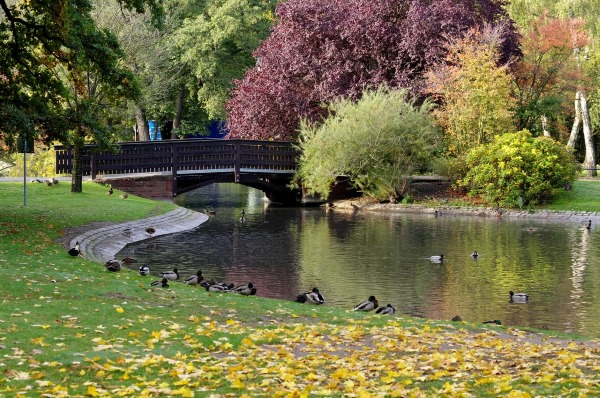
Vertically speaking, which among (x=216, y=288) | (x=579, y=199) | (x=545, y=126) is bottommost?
(x=216, y=288)

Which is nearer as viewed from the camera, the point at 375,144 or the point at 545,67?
the point at 375,144

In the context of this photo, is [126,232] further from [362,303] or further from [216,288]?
[362,303]

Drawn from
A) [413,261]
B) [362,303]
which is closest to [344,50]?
[413,261]

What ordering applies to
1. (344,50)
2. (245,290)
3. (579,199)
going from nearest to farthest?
(245,290), (579,199), (344,50)

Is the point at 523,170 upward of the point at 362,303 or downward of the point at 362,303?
upward

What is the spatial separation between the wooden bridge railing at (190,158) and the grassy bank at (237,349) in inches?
1264

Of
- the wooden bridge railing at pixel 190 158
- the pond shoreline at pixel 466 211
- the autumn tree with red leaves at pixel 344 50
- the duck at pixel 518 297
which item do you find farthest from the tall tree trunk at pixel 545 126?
the duck at pixel 518 297

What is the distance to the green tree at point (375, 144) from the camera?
54.2 metres

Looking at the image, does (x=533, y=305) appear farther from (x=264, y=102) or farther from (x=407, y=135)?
(x=264, y=102)

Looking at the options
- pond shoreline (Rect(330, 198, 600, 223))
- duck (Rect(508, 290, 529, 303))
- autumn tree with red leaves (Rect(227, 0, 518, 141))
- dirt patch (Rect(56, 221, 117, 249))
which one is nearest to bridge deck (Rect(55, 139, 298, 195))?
autumn tree with red leaves (Rect(227, 0, 518, 141))

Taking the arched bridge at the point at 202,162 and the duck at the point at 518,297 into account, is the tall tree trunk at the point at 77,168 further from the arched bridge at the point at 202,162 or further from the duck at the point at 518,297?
the duck at the point at 518,297

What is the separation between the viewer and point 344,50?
5975 centimetres

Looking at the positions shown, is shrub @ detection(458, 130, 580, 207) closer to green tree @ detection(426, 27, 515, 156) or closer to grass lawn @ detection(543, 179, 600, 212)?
grass lawn @ detection(543, 179, 600, 212)

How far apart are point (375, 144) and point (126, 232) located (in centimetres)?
2185
